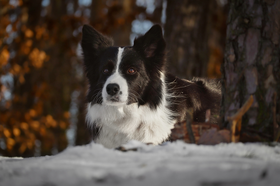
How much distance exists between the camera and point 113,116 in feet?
12.9

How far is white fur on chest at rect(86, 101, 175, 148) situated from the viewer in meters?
3.78

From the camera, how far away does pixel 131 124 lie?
152 inches

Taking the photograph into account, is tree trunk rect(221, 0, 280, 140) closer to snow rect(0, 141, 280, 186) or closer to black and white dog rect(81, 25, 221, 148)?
Answer: snow rect(0, 141, 280, 186)

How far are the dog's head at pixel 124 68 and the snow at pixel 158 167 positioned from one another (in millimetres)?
1499

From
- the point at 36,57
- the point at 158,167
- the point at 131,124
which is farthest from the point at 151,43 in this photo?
the point at 36,57

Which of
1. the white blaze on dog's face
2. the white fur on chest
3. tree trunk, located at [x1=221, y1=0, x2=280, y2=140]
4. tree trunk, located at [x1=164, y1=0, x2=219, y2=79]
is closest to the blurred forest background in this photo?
tree trunk, located at [x1=164, y1=0, x2=219, y2=79]

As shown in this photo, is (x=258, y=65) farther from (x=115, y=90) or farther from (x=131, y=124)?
(x=131, y=124)

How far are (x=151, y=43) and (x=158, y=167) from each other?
2.68m

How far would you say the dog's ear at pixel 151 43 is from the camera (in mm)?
3980

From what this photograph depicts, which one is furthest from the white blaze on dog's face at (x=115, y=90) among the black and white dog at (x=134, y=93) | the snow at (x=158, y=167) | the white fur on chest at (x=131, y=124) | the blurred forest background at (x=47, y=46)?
the blurred forest background at (x=47, y=46)

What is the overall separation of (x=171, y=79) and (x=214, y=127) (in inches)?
80.2

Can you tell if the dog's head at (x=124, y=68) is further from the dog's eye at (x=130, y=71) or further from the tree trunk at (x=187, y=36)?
the tree trunk at (x=187, y=36)

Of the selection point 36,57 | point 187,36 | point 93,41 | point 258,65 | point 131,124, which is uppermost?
point 187,36

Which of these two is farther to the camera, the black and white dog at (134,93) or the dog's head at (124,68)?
the black and white dog at (134,93)
